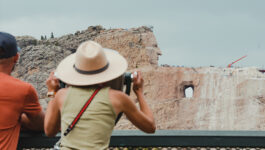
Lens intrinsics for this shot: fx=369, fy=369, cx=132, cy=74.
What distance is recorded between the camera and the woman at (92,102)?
181cm

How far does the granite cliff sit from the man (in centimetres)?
1302

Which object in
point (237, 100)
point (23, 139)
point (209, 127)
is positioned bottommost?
point (209, 127)

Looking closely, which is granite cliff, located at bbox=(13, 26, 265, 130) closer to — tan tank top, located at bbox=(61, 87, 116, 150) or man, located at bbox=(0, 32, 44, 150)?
man, located at bbox=(0, 32, 44, 150)

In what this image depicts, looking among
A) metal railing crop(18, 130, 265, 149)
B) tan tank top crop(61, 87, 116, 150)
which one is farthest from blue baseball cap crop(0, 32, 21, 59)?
metal railing crop(18, 130, 265, 149)

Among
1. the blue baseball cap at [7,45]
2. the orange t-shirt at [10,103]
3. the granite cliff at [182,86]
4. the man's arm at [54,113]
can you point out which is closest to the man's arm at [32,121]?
the orange t-shirt at [10,103]

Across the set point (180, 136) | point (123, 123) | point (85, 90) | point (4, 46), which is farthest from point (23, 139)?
point (123, 123)

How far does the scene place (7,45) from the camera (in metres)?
2.12

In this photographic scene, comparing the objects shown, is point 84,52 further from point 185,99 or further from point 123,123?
point 185,99

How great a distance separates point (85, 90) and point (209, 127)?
14679 mm


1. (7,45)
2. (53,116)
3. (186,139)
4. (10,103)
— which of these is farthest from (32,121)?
(186,139)

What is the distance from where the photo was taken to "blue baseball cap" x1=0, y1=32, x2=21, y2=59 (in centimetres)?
211

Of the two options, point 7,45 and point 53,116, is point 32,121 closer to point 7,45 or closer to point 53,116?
point 53,116

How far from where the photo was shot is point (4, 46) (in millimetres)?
2109

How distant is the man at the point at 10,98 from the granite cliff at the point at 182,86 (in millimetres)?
13017
